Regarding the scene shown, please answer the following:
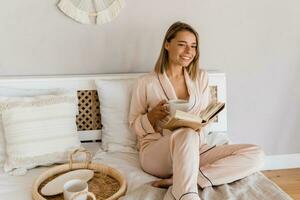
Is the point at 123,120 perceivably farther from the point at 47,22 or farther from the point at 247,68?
the point at 247,68

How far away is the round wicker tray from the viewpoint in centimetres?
153

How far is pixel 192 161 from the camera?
1.47 meters

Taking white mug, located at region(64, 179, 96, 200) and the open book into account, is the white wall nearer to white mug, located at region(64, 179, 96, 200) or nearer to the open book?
the open book

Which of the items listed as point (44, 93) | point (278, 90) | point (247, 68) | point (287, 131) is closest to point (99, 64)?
point (44, 93)

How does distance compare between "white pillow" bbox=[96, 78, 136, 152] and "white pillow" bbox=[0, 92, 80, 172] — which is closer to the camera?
"white pillow" bbox=[0, 92, 80, 172]

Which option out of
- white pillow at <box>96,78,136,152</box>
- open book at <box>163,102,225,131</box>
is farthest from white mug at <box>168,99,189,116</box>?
white pillow at <box>96,78,136,152</box>

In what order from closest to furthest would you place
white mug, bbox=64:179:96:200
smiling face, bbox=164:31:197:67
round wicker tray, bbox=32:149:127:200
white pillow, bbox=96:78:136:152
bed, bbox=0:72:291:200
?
white mug, bbox=64:179:96:200, round wicker tray, bbox=32:149:127:200, bed, bbox=0:72:291:200, smiling face, bbox=164:31:197:67, white pillow, bbox=96:78:136:152

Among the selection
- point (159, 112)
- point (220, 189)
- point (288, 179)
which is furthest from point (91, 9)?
point (288, 179)

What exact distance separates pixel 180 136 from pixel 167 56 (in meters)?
0.57

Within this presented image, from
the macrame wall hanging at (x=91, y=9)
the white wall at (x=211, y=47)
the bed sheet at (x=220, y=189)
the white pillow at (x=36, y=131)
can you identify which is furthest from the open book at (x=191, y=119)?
the macrame wall hanging at (x=91, y=9)

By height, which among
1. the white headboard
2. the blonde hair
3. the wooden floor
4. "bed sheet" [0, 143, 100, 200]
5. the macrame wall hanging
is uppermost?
the macrame wall hanging

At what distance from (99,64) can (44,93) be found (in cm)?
39

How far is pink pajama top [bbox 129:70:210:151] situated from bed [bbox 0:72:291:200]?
100mm

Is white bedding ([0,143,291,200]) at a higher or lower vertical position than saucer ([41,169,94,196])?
lower
